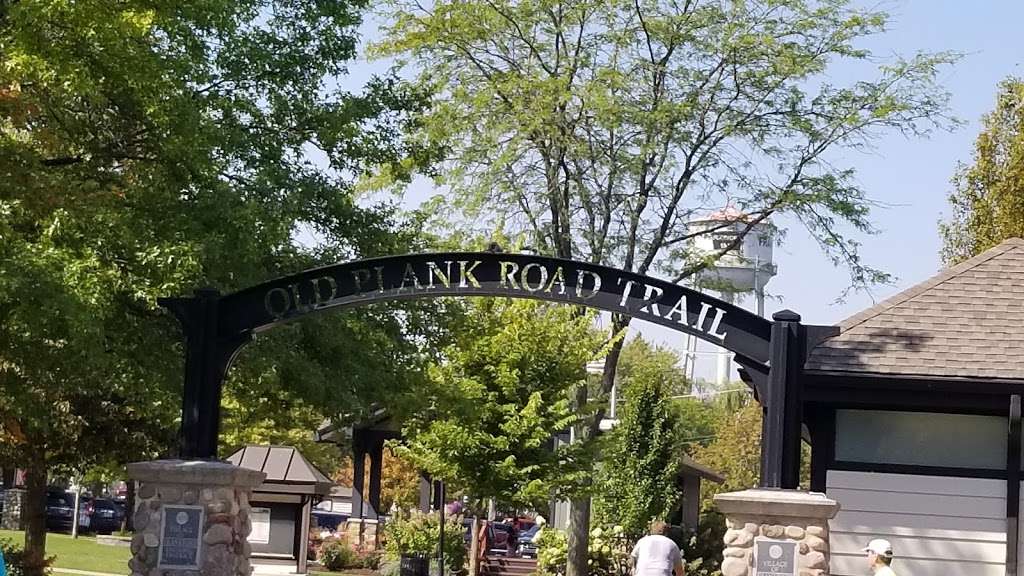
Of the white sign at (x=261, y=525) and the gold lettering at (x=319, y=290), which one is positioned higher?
the gold lettering at (x=319, y=290)

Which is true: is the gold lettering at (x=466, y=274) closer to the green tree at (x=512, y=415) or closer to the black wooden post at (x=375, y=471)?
the green tree at (x=512, y=415)

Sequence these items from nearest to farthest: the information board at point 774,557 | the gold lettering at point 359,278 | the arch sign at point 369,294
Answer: the information board at point 774,557, the arch sign at point 369,294, the gold lettering at point 359,278

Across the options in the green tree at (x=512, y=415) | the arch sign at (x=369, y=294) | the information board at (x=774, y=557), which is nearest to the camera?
the information board at (x=774, y=557)

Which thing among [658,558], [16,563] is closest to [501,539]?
[16,563]

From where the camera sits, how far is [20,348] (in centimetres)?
1493

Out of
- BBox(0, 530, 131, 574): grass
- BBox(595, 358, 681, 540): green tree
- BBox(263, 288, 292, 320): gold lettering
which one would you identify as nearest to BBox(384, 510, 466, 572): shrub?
BBox(595, 358, 681, 540): green tree

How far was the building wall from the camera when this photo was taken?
1488 centimetres

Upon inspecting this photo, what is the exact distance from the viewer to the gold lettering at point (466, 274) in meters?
13.8

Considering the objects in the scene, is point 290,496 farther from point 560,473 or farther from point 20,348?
point 20,348

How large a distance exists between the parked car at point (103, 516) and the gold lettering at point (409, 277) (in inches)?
1442

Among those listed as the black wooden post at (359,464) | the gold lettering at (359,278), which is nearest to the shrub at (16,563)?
the gold lettering at (359,278)

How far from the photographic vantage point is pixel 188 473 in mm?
13422

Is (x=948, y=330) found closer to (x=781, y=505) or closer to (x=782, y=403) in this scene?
(x=782, y=403)

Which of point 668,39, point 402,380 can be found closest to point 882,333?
point 402,380
